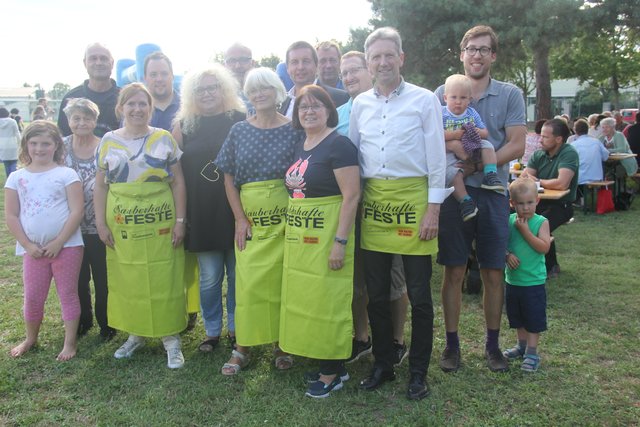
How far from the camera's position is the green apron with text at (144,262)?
12.2ft

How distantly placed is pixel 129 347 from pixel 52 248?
3.04 feet

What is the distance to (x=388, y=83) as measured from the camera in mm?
3135

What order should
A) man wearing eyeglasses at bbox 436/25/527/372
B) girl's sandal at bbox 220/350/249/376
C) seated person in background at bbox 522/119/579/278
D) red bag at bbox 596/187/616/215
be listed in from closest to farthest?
man wearing eyeglasses at bbox 436/25/527/372, girl's sandal at bbox 220/350/249/376, seated person in background at bbox 522/119/579/278, red bag at bbox 596/187/616/215

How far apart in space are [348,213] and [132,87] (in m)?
1.81

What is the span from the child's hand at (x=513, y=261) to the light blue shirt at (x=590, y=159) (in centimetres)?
671

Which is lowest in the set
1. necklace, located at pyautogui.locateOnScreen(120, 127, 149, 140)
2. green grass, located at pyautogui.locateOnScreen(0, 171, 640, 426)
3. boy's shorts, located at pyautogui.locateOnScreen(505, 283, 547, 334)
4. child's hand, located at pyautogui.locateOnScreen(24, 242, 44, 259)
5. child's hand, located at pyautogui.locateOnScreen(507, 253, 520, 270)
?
green grass, located at pyautogui.locateOnScreen(0, 171, 640, 426)

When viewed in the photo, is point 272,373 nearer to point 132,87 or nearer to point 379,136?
point 379,136

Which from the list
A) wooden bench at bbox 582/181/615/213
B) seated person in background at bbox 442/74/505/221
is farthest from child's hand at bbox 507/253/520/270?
wooden bench at bbox 582/181/615/213

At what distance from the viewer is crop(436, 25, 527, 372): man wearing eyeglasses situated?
3.44 m

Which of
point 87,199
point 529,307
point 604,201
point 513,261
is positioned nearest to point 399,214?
point 513,261

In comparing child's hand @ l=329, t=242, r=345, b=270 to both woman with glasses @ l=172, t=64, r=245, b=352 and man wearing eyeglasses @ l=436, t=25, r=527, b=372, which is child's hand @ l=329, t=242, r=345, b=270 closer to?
man wearing eyeglasses @ l=436, t=25, r=527, b=372

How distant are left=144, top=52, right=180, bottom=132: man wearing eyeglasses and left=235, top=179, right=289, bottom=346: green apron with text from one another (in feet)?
A: 3.77

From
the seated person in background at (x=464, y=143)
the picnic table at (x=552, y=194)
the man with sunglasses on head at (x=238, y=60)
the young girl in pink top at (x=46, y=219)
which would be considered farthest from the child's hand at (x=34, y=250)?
the picnic table at (x=552, y=194)

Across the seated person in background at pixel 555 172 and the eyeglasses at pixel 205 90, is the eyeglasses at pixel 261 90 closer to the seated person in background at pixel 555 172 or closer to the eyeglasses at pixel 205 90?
the eyeglasses at pixel 205 90
